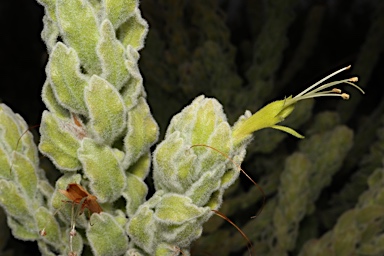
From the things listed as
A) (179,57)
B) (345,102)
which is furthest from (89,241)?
(345,102)

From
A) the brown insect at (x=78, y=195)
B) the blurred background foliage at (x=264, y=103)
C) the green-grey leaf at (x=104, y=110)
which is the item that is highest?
the green-grey leaf at (x=104, y=110)

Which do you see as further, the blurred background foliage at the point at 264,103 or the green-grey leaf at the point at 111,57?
the blurred background foliage at the point at 264,103

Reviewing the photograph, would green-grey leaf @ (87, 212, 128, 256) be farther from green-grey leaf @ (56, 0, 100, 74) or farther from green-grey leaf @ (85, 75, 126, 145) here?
green-grey leaf @ (56, 0, 100, 74)

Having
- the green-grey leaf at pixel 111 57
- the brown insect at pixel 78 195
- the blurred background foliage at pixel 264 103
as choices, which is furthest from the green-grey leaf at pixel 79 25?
the blurred background foliage at pixel 264 103

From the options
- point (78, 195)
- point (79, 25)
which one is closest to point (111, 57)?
point (79, 25)

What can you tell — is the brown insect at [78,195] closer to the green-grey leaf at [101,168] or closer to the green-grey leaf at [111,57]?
the green-grey leaf at [101,168]

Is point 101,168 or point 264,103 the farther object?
point 264,103

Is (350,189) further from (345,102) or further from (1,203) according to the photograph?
(1,203)

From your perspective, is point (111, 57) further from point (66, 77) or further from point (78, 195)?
point (78, 195)
